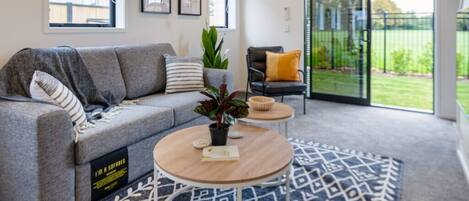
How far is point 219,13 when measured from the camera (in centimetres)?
525

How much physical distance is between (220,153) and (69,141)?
2.70ft

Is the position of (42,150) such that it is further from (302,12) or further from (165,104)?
(302,12)

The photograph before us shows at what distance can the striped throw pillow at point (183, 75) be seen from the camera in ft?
10.4

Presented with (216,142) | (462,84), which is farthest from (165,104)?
(462,84)

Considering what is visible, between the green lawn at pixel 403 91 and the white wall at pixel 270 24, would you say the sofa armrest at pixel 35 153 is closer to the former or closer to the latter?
the white wall at pixel 270 24

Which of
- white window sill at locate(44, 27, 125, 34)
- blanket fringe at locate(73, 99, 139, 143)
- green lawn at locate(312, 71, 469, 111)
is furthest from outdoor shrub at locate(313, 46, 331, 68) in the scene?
blanket fringe at locate(73, 99, 139, 143)

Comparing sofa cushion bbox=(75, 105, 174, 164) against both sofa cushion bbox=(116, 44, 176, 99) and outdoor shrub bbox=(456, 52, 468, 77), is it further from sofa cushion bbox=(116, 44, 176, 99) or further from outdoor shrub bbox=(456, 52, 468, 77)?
outdoor shrub bbox=(456, 52, 468, 77)

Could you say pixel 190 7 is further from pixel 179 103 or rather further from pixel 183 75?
pixel 179 103

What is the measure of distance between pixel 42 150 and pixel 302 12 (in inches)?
163

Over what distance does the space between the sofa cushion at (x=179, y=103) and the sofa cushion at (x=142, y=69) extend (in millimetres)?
131

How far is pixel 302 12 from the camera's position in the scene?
4.98 m

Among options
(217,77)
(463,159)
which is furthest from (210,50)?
(463,159)

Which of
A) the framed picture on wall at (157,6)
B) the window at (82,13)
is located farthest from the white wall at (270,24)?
the window at (82,13)

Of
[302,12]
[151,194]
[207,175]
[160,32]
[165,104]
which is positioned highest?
[302,12]
